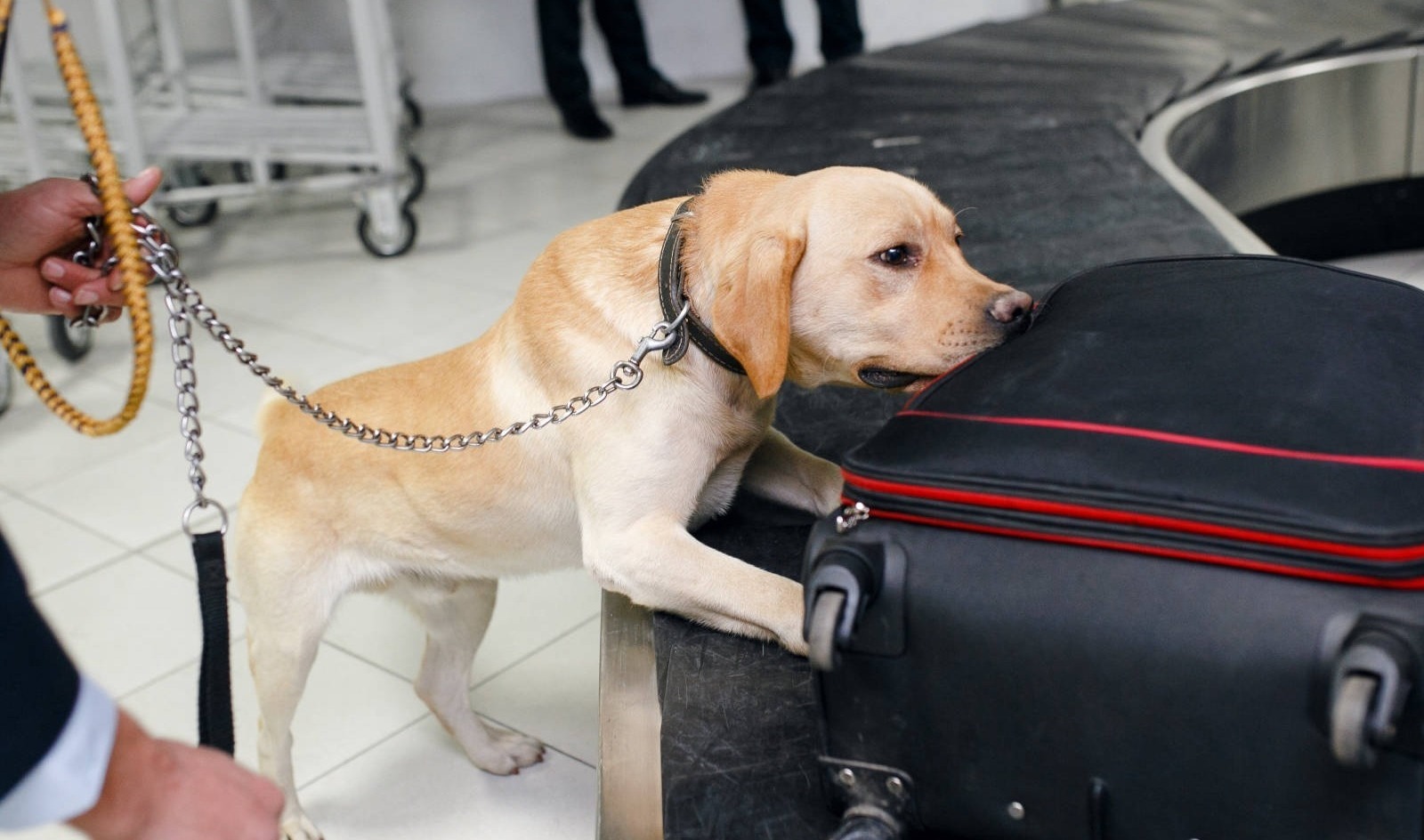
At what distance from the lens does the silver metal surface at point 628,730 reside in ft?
3.94

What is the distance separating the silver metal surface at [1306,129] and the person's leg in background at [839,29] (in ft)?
8.63

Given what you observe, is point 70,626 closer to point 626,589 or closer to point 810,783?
point 626,589

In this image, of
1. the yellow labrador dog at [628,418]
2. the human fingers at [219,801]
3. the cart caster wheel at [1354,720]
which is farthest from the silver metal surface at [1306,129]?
the human fingers at [219,801]

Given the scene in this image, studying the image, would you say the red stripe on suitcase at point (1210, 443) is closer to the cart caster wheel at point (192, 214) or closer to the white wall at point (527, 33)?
the cart caster wheel at point (192, 214)

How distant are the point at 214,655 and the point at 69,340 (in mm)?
2924

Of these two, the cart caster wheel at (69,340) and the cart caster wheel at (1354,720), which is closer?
the cart caster wheel at (1354,720)

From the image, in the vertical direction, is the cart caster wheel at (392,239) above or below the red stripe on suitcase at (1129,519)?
below

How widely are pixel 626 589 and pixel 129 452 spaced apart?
7.16 feet

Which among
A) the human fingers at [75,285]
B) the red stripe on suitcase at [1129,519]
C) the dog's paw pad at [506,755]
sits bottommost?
the dog's paw pad at [506,755]

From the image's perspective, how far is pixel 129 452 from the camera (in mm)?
3141

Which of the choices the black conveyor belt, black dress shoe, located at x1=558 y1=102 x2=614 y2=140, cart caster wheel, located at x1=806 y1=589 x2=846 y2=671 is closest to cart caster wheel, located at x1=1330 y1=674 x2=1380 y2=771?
cart caster wheel, located at x1=806 y1=589 x2=846 y2=671

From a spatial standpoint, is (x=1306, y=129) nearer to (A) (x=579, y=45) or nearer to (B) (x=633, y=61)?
(A) (x=579, y=45)

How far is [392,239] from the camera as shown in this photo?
4.50m

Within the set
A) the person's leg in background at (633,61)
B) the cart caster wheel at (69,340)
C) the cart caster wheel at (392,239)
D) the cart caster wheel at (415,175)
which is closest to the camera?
the cart caster wheel at (69,340)
